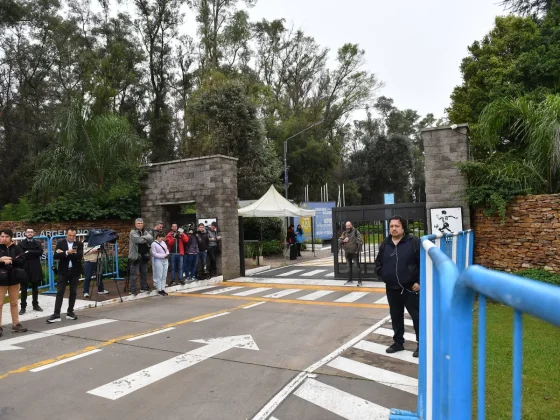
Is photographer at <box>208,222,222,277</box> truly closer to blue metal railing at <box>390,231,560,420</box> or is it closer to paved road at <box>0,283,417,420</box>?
paved road at <box>0,283,417,420</box>

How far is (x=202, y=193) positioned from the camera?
14844mm

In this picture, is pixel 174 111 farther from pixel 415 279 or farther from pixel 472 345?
pixel 472 345

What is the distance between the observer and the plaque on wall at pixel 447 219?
1095 centimetres

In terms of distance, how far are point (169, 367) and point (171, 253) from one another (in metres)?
7.90

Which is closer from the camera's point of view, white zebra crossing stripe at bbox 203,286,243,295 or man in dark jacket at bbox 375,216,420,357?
man in dark jacket at bbox 375,216,420,357

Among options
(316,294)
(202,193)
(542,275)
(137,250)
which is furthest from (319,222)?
(542,275)

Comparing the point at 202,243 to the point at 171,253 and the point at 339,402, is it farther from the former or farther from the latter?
the point at 339,402

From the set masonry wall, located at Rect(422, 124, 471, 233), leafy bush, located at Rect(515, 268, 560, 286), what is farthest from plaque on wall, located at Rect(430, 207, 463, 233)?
leafy bush, located at Rect(515, 268, 560, 286)

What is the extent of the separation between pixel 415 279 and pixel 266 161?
21.7m

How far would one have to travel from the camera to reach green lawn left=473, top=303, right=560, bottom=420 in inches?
53.4

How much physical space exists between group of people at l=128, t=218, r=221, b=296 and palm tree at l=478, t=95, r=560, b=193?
8.58 m

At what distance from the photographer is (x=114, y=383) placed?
5031 millimetres

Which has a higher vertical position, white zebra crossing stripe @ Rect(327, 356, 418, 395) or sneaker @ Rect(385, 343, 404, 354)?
sneaker @ Rect(385, 343, 404, 354)

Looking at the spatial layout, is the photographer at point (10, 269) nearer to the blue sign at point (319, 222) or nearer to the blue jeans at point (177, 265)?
the blue jeans at point (177, 265)
